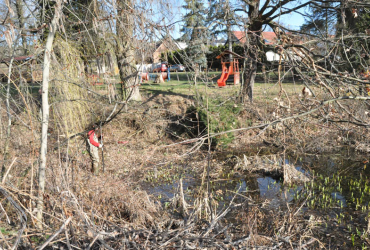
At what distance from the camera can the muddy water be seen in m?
5.43

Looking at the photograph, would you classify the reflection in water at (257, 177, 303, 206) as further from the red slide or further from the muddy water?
the red slide

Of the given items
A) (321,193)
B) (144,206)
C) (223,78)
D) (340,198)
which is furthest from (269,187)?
(223,78)

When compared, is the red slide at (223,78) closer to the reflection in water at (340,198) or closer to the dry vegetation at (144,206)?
the dry vegetation at (144,206)

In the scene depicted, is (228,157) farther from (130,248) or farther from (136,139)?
(130,248)

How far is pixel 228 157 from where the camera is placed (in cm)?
954

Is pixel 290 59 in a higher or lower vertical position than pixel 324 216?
higher

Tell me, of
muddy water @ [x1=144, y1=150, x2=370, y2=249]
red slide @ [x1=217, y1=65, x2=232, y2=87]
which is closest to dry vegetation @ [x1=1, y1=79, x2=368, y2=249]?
muddy water @ [x1=144, y1=150, x2=370, y2=249]

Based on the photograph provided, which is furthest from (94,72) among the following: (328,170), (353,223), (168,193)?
(328,170)

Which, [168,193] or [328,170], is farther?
[328,170]

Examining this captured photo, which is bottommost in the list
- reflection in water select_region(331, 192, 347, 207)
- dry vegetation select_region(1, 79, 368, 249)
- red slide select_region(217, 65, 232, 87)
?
reflection in water select_region(331, 192, 347, 207)

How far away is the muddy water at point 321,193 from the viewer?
17.8 feet

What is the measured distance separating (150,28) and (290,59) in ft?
5.56

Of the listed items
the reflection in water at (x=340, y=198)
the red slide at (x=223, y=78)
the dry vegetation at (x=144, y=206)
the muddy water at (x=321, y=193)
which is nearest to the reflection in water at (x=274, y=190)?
the muddy water at (x=321, y=193)

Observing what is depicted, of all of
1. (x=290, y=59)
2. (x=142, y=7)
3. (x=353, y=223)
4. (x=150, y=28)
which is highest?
(x=142, y=7)
